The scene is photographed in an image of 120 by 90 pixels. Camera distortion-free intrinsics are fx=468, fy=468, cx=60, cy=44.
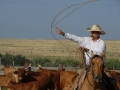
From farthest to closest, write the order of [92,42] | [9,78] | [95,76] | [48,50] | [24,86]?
[48,50]
[9,78]
[24,86]
[92,42]
[95,76]

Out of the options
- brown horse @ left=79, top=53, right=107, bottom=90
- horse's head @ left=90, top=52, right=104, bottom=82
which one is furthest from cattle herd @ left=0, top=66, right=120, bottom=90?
horse's head @ left=90, top=52, right=104, bottom=82

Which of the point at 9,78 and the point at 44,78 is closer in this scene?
the point at 44,78

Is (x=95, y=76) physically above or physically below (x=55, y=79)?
above

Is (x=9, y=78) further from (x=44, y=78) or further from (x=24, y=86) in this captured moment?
(x=24, y=86)

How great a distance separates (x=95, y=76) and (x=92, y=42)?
1131 mm

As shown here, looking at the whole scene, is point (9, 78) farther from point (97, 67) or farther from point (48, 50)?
point (48, 50)

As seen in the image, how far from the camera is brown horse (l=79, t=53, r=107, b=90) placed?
9.10 metres

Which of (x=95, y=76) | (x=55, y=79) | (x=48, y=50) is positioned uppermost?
(x=48, y=50)

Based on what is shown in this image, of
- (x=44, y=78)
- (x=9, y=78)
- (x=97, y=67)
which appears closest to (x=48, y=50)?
(x=9, y=78)

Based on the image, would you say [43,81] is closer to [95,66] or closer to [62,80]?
[62,80]

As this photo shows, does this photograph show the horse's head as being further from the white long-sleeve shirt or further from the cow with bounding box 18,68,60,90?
the cow with bounding box 18,68,60,90

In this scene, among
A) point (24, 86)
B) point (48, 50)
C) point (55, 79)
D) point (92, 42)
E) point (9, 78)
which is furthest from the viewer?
point (48, 50)

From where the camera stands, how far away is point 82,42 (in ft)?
33.2

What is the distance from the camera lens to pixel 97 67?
9133 millimetres
